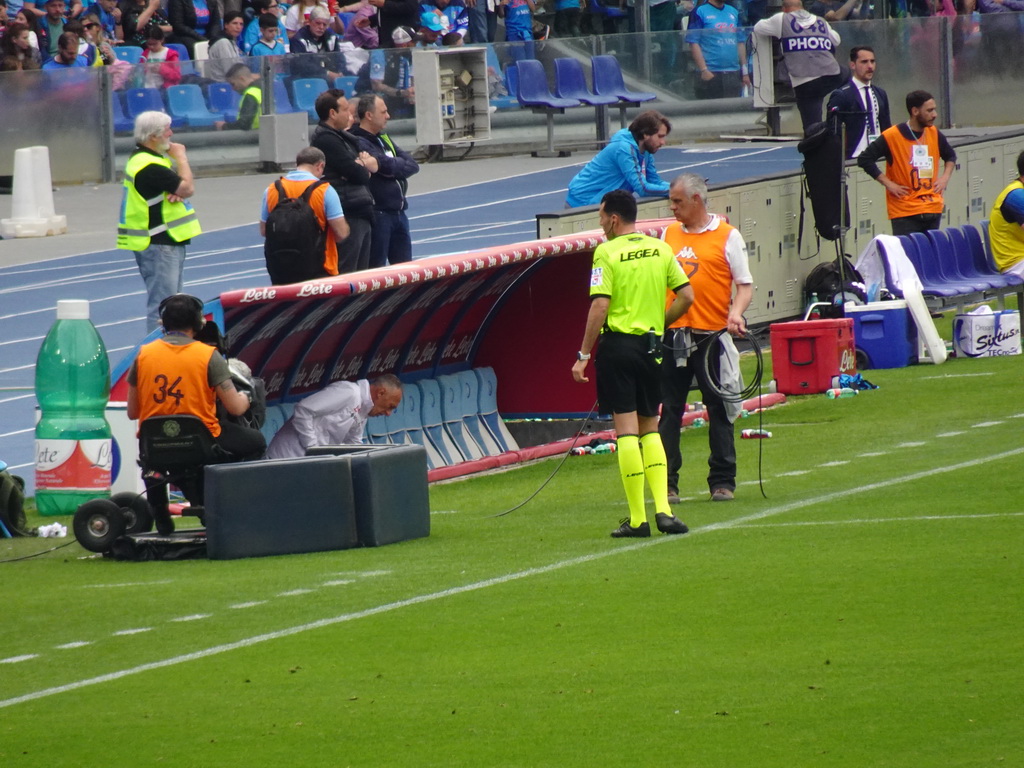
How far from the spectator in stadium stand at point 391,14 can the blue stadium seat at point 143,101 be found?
4988 millimetres

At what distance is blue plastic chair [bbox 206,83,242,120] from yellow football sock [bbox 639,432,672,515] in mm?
22680

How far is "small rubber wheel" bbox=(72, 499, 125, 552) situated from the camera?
1134cm

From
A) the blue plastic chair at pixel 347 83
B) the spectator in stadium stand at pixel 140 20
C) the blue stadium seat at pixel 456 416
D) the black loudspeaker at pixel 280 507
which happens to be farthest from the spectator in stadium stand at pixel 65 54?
the black loudspeaker at pixel 280 507

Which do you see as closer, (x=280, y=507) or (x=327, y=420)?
(x=280, y=507)

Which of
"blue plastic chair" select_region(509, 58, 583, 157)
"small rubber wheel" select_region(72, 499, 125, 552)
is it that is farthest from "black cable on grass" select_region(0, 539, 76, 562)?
"blue plastic chair" select_region(509, 58, 583, 157)

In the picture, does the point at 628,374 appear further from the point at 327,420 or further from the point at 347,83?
the point at 347,83

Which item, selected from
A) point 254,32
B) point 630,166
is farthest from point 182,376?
point 254,32

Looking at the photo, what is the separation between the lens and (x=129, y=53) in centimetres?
3319

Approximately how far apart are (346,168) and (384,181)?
74 centimetres

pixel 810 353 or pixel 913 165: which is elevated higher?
pixel 913 165

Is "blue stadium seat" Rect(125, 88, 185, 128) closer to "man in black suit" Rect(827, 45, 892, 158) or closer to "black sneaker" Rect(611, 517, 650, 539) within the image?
"man in black suit" Rect(827, 45, 892, 158)

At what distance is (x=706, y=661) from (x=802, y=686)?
22.8 inches

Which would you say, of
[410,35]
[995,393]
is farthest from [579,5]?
[995,393]

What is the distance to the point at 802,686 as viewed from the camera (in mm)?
7430
